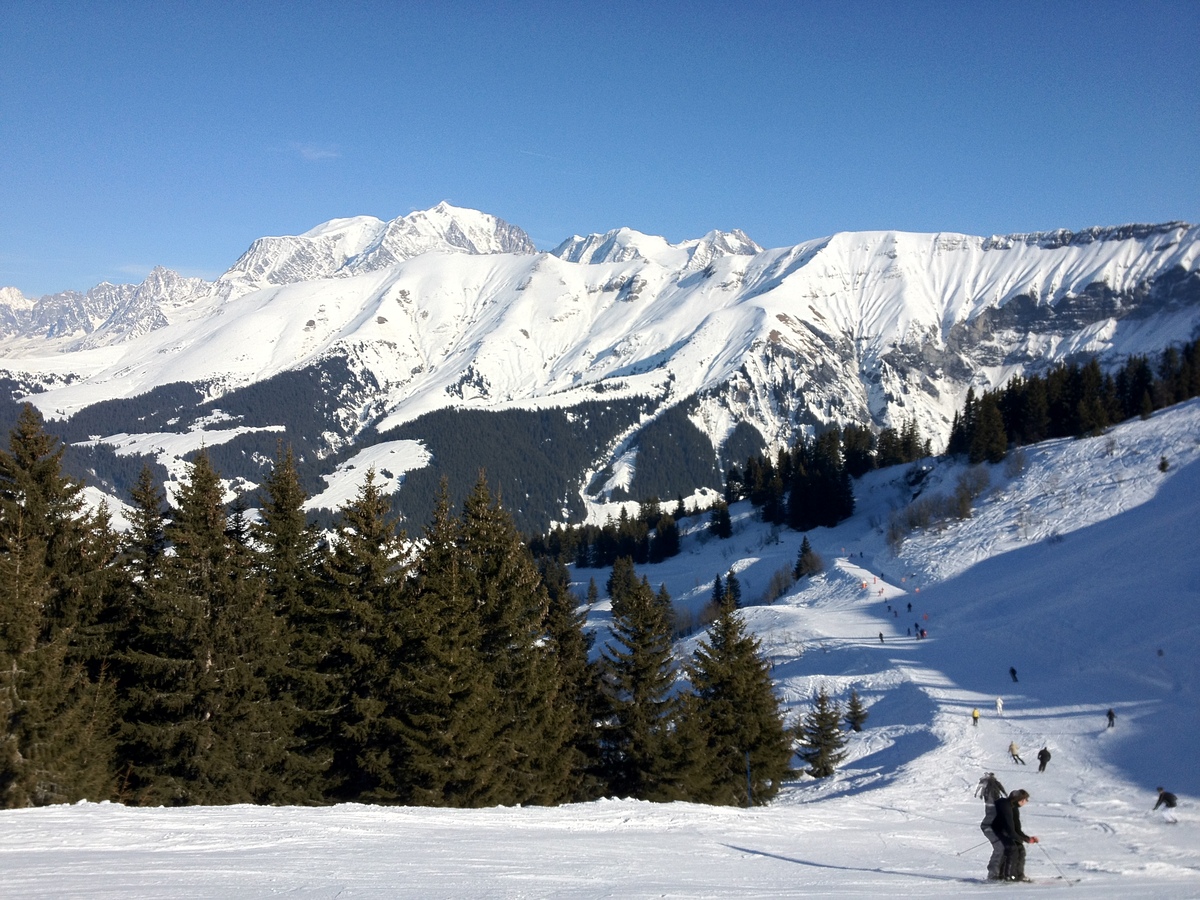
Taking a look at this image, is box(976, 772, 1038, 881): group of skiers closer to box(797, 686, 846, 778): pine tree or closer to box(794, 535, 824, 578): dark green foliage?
box(797, 686, 846, 778): pine tree

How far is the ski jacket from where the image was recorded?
10586 mm

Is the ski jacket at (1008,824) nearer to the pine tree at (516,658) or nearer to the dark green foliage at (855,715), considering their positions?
the pine tree at (516,658)

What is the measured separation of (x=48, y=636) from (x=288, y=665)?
555cm

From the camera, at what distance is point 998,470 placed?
9669cm

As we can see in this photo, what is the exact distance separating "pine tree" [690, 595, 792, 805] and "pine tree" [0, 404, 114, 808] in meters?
17.1

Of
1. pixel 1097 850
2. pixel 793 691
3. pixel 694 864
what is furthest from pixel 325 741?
pixel 793 691

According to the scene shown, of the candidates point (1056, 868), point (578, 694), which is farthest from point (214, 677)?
point (1056, 868)

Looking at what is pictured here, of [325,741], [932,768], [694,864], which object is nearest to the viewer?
[694,864]

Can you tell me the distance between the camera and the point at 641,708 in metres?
25.4

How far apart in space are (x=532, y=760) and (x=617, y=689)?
165 inches

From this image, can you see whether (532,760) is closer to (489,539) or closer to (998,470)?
(489,539)

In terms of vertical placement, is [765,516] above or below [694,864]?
above

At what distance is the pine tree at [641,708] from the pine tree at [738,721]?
5.56 ft

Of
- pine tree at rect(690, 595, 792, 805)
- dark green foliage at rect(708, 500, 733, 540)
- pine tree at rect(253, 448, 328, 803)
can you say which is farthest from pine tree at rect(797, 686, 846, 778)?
dark green foliage at rect(708, 500, 733, 540)
